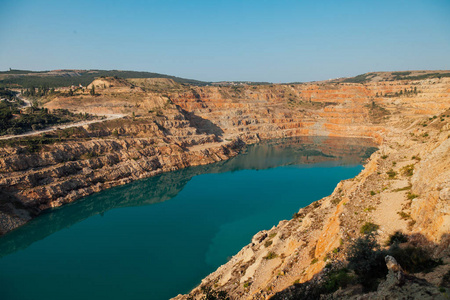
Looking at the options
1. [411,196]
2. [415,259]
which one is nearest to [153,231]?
[411,196]

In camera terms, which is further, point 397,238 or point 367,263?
point 397,238

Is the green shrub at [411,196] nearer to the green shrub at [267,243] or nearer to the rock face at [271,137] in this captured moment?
the rock face at [271,137]

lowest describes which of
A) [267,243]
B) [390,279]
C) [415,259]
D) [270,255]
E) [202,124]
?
[267,243]

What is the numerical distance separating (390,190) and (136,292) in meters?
24.2

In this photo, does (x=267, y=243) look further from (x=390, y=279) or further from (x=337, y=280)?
(x=390, y=279)

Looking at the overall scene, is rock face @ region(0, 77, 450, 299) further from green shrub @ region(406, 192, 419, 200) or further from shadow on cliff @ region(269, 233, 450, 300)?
shadow on cliff @ region(269, 233, 450, 300)

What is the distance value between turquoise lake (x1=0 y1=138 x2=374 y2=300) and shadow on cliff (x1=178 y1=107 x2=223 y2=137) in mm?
31561

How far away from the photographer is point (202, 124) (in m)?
102

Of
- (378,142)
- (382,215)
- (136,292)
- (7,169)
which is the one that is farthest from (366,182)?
(378,142)

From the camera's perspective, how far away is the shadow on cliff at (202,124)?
9956 cm

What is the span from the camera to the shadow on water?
136 feet

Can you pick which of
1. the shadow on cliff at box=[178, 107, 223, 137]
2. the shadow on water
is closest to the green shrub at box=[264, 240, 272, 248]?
the shadow on water

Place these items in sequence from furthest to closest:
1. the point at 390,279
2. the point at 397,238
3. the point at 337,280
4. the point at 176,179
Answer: the point at 176,179 < the point at 397,238 < the point at 337,280 < the point at 390,279

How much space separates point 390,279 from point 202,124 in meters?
95.2
